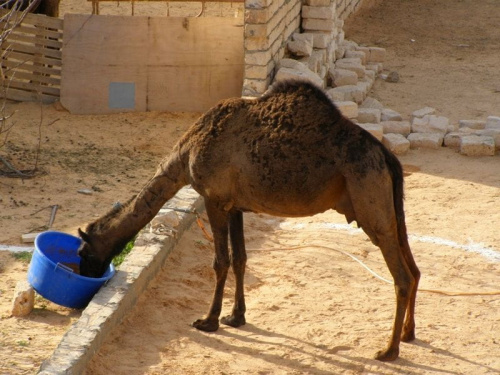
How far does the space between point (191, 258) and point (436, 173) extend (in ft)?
13.2

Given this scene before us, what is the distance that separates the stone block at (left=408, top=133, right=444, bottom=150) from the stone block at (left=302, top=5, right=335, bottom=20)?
9.74 feet

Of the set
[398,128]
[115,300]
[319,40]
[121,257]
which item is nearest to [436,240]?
[121,257]

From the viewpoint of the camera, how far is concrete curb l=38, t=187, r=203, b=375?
593 centimetres

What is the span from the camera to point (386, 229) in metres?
6.38

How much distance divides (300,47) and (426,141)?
8.38ft

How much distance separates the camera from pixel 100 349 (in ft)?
21.0

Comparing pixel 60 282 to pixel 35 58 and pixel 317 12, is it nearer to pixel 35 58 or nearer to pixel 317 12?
pixel 35 58

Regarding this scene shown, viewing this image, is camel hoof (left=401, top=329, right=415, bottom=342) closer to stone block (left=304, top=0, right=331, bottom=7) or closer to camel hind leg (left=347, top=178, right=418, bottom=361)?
camel hind leg (left=347, top=178, right=418, bottom=361)

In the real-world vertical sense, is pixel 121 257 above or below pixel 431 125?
below

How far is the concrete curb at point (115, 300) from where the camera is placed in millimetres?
5934

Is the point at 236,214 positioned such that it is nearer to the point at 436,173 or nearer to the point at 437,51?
the point at 436,173

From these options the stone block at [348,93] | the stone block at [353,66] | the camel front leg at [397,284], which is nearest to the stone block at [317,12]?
the stone block at [353,66]

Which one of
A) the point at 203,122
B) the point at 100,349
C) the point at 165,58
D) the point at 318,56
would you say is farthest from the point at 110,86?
the point at 100,349

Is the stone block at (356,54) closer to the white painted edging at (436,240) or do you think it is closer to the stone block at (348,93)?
the stone block at (348,93)
